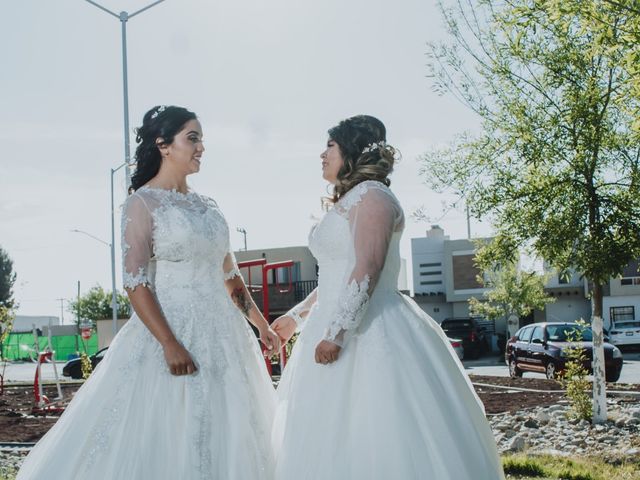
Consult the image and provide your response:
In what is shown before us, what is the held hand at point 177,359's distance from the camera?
4.80m

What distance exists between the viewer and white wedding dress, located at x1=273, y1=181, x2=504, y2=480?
175 inches

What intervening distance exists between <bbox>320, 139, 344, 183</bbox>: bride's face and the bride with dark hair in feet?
2.37

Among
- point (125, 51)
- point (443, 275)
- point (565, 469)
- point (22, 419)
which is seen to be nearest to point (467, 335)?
point (443, 275)

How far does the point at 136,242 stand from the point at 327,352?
1.26m

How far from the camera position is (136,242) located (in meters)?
4.96

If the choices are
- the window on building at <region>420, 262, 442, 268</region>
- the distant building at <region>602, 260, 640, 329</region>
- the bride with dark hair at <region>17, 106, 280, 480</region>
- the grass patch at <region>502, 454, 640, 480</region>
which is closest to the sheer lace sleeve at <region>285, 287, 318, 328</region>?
the bride with dark hair at <region>17, 106, 280, 480</region>

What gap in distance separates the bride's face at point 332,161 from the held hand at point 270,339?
3.88 ft

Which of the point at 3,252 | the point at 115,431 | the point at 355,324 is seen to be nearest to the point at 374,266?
the point at 355,324

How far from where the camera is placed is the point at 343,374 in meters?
4.79

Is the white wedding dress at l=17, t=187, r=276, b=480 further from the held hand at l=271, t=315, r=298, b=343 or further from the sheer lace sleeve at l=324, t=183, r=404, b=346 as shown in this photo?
the sheer lace sleeve at l=324, t=183, r=404, b=346

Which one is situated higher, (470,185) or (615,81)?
(615,81)

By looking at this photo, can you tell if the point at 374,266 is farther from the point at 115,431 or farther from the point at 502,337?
the point at 502,337

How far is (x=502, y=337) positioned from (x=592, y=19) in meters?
45.5

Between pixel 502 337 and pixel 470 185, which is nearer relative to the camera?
pixel 470 185
